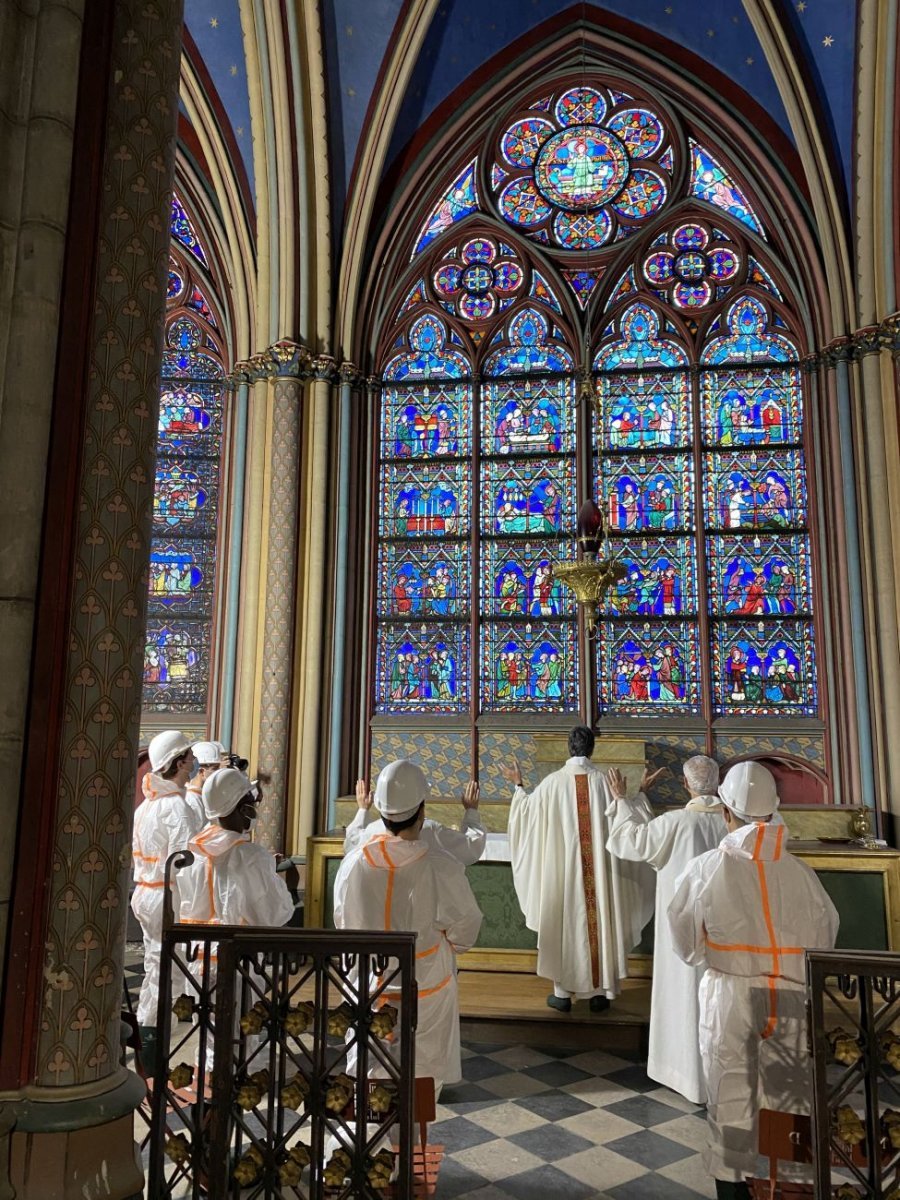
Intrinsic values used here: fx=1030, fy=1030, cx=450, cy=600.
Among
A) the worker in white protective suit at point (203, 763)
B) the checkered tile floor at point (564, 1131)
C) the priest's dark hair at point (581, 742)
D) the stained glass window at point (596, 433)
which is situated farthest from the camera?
the stained glass window at point (596, 433)

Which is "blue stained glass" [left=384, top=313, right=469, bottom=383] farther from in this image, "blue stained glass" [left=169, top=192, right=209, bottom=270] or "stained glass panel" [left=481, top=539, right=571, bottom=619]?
"blue stained glass" [left=169, top=192, right=209, bottom=270]

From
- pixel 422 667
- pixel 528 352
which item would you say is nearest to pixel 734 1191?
pixel 422 667

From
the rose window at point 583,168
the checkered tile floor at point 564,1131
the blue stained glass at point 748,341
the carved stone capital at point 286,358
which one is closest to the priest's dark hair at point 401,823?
the checkered tile floor at point 564,1131

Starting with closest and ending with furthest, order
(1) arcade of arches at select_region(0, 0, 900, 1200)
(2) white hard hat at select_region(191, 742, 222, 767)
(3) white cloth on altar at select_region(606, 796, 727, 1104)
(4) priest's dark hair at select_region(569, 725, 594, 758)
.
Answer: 1. (3) white cloth on altar at select_region(606, 796, 727, 1104)
2. (4) priest's dark hair at select_region(569, 725, 594, 758)
3. (2) white hard hat at select_region(191, 742, 222, 767)
4. (1) arcade of arches at select_region(0, 0, 900, 1200)

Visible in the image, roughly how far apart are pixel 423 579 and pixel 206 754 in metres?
4.12

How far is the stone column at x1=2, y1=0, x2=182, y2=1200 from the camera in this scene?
303 centimetres

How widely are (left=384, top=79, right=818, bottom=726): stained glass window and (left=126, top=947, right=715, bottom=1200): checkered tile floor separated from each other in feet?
16.8

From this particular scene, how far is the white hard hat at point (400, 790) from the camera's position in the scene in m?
4.13

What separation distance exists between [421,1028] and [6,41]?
388 cm

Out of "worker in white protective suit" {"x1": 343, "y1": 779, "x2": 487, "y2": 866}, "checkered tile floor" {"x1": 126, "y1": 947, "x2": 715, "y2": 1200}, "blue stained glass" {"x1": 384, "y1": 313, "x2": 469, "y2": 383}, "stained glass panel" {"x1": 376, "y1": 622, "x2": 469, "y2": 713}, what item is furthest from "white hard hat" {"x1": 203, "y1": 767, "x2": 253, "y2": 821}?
"blue stained glass" {"x1": 384, "y1": 313, "x2": 469, "y2": 383}

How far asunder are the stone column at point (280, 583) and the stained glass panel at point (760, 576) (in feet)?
14.1

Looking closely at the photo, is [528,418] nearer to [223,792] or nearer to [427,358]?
[427,358]

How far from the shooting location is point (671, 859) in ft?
17.8

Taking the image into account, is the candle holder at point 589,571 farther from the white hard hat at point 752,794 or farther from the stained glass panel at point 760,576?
the white hard hat at point 752,794
